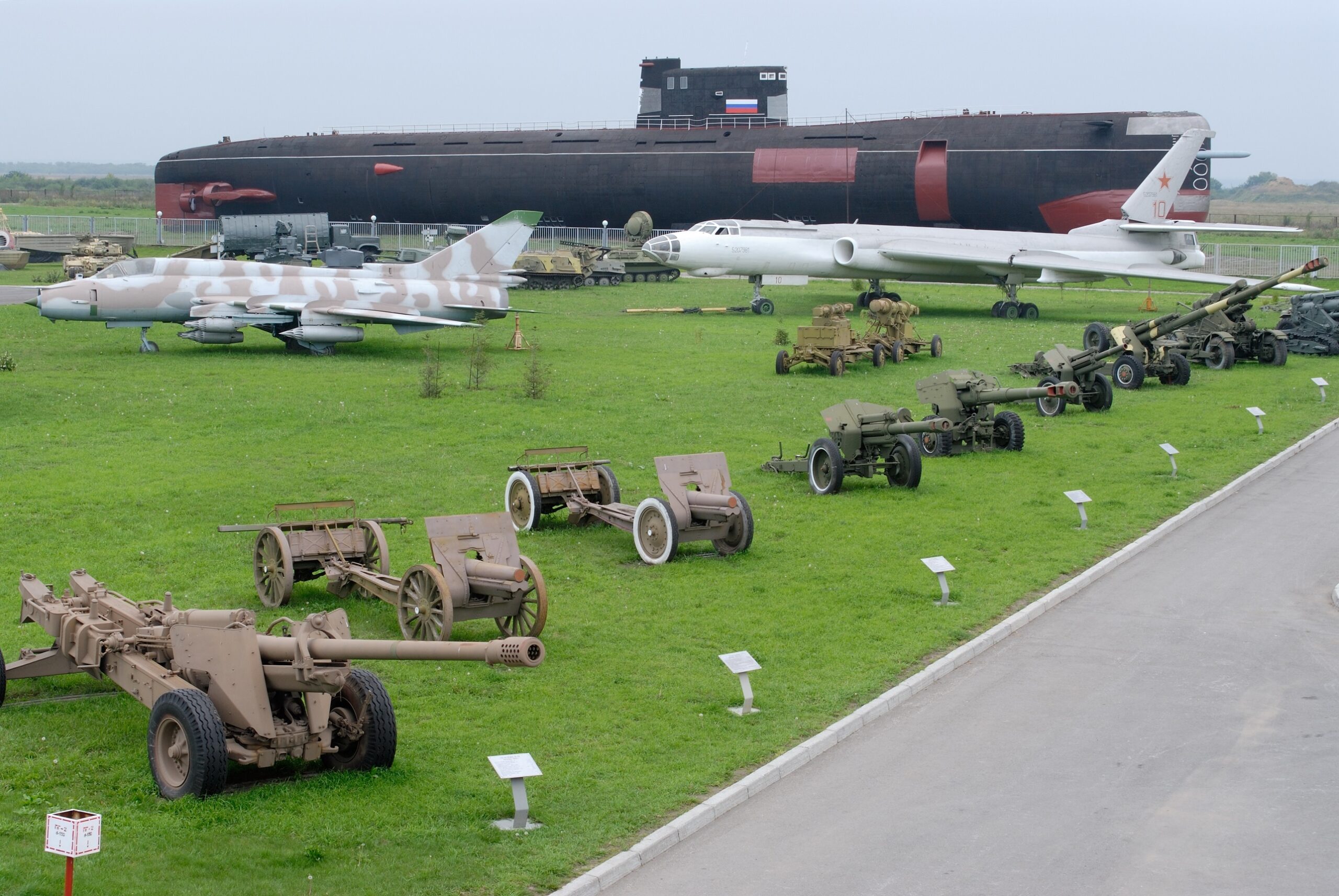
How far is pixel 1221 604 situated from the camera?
12.5 meters

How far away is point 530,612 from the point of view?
1093 cm

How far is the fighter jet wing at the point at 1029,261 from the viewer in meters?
39.8

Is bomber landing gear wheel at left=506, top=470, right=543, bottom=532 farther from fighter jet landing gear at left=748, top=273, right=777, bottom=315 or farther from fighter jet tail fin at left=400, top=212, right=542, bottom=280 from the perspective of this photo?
fighter jet landing gear at left=748, top=273, right=777, bottom=315

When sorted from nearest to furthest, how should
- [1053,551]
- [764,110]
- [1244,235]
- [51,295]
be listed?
1. [1053,551]
2. [51,295]
3. [764,110]
4. [1244,235]

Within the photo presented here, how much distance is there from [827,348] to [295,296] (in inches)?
478

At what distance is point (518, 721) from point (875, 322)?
22.6 m

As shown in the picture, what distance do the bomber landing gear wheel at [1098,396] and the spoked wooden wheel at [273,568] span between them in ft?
54.4

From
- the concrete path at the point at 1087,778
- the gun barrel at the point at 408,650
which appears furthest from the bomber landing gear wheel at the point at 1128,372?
the gun barrel at the point at 408,650

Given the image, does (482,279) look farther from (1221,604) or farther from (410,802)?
(410,802)

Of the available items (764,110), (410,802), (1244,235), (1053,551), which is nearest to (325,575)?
(410,802)

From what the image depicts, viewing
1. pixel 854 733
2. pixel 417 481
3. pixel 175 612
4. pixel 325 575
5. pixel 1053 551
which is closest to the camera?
pixel 175 612

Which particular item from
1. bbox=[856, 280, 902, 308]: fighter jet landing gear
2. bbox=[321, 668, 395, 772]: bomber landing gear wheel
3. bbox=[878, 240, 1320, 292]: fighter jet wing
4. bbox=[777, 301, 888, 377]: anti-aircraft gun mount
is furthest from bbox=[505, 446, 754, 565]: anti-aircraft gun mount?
bbox=[856, 280, 902, 308]: fighter jet landing gear

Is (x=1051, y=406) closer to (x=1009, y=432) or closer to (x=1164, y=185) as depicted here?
(x=1009, y=432)

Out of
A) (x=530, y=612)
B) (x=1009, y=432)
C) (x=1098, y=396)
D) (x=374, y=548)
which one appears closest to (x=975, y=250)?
(x=1098, y=396)
